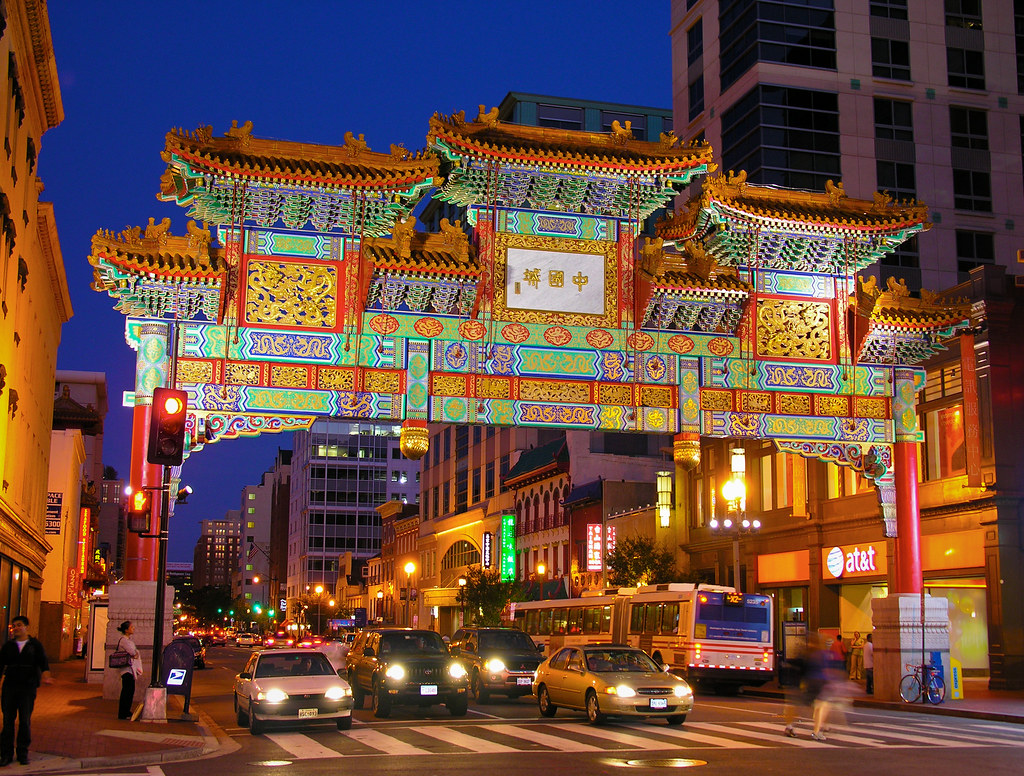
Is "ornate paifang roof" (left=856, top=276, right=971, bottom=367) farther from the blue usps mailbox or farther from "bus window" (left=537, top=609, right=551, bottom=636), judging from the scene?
"bus window" (left=537, top=609, right=551, bottom=636)

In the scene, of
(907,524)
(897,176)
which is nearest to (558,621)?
(907,524)

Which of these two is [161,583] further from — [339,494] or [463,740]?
[339,494]

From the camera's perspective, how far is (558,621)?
41.8m

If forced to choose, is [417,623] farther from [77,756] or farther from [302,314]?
[77,756]

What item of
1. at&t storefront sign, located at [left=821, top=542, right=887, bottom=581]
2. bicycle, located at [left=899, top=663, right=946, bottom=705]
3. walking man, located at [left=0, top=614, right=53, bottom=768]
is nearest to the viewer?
walking man, located at [left=0, top=614, right=53, bottom=768]

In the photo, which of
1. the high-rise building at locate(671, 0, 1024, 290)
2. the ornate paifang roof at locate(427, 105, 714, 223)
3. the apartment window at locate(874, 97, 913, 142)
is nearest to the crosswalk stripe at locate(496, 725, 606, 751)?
the ornate paifang roof at locate(427, 105, 714, 223)

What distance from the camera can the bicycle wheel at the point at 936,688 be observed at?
2653 centimetres

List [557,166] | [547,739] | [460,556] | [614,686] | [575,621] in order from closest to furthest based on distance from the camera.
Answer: [547,739]
[614,686]
[557,166]
[575,621]
[460,556]

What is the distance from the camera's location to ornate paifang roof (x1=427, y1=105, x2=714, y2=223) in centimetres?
2548

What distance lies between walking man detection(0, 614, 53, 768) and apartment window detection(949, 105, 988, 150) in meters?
57.4

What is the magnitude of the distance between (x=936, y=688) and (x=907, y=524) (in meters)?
3.88

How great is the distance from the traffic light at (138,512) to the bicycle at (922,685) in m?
17.6

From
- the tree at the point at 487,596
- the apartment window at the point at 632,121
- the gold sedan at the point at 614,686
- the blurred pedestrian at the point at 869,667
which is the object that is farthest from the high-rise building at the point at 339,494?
the gold sedan at the point at 614,686

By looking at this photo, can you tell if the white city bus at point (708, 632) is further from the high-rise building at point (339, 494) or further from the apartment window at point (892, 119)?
the high-rise building at point (339, 494)
